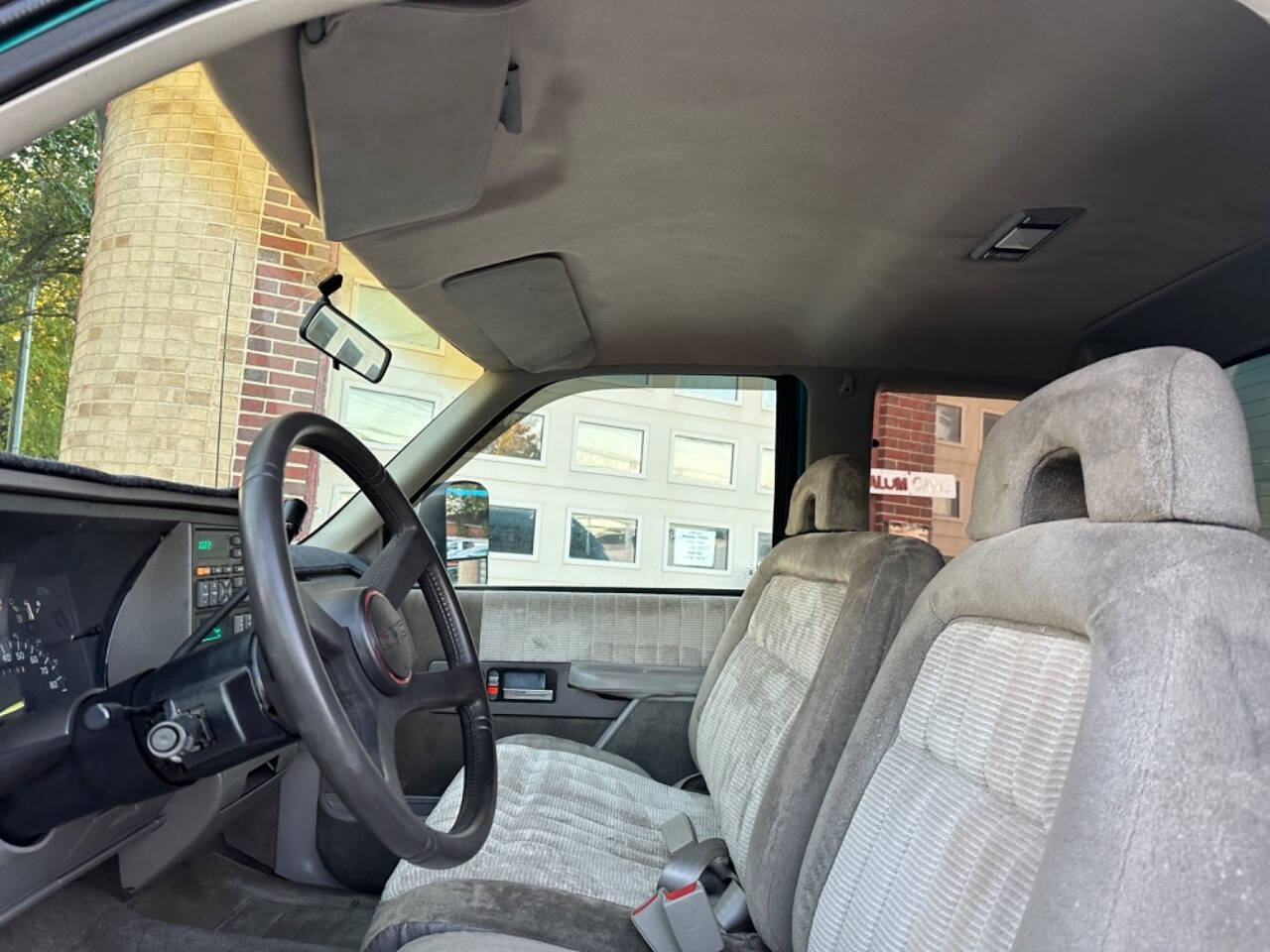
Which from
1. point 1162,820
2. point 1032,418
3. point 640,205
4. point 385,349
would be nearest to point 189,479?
point 385,349

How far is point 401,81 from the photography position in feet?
4.06

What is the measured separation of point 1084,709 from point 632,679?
1795mm

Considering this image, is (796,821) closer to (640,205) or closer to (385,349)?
(640,205)

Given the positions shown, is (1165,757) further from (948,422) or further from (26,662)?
(948,422)

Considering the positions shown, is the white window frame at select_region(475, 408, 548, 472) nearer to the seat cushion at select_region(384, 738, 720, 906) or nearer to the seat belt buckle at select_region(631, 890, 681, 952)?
the seat cushion at select_region(384, 738, 720, 906)

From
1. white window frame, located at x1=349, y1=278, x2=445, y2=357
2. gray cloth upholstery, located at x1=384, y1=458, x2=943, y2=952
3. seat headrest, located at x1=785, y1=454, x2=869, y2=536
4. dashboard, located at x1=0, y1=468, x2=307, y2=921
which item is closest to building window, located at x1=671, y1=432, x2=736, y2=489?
gray cloth upholstery, located at x1=384, y1=458, x2=943, y2=952

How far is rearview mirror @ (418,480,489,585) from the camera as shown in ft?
8.27

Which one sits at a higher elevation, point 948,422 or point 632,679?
point 948,422

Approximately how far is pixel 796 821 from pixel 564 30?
1133 millimetres

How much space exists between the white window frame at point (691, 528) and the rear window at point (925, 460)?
1.30ft

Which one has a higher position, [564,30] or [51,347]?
[564,30]

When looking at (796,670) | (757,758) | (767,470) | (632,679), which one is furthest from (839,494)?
(632,679)

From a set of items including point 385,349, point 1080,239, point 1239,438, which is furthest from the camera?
point 385,349

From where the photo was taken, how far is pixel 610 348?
2629 millimetres
